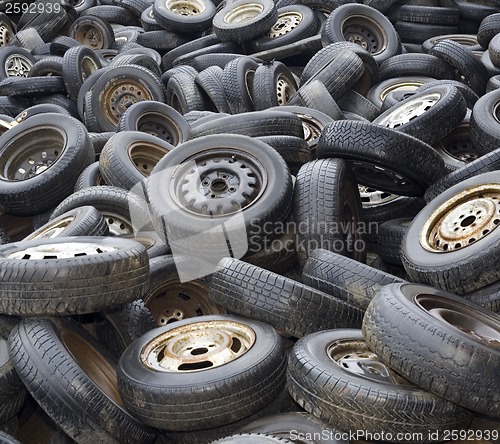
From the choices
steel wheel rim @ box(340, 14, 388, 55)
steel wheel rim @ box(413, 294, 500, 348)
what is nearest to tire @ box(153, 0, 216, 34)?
steel wheel rim @ box(340, 14, 388, 55)

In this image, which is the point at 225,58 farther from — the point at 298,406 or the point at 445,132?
the point at 298,406

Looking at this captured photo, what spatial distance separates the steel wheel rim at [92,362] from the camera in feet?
16.2

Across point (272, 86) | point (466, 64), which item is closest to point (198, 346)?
point (272, 86)

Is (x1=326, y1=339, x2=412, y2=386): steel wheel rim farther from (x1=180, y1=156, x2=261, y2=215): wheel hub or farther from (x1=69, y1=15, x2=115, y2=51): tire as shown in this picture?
(x1=69, y1=15, x2=115, y2=51): tire

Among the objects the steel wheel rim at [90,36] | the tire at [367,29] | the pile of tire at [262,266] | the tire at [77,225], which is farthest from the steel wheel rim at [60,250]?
the steel wheel rim at [90,36]

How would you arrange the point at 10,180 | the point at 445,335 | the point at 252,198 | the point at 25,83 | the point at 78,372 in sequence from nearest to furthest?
1. the point at 445,335
2. the point at 78,372
3. the point at 252,198
4. the point at 10,180
5. the point at 25,83

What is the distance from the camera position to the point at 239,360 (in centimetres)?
460

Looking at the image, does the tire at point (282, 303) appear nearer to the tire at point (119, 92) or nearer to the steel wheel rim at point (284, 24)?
the tire at point (119, 92)

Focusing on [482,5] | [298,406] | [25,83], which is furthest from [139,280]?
[482,5]

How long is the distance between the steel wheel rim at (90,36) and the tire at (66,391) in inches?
381

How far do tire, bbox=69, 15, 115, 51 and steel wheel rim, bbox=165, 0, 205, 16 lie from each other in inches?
51.2

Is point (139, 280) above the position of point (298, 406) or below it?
above

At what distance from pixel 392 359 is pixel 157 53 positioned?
366 inches

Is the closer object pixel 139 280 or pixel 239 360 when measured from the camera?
pixel 239 360
